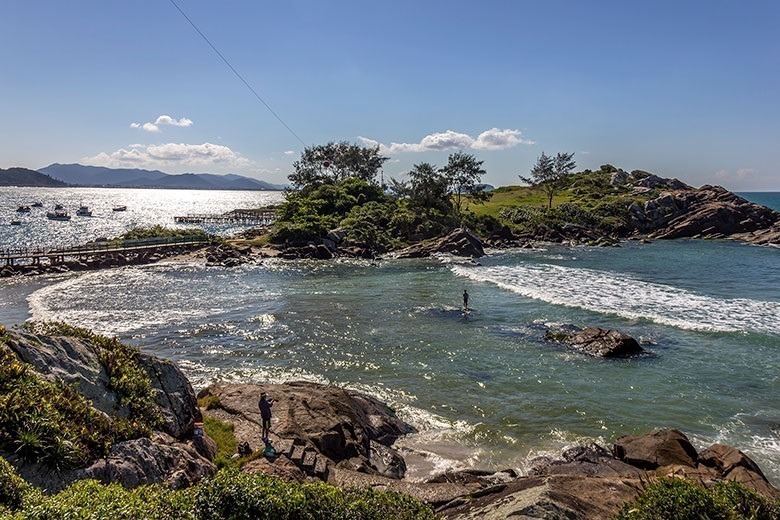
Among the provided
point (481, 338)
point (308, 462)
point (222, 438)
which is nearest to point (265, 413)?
point (222, 438)

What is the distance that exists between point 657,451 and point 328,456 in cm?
1153

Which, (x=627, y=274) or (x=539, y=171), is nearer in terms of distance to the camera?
(x=627, y=274)

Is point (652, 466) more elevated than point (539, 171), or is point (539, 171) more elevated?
point (539, 171)

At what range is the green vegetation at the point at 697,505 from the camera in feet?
30.9

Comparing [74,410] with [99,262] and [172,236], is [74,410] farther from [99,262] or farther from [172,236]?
[172,236]

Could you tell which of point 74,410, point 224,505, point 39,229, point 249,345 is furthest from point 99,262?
point 39,229

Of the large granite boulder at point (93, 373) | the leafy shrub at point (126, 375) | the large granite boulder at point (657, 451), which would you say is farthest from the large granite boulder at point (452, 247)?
the leafy shrub at point (126, 375)

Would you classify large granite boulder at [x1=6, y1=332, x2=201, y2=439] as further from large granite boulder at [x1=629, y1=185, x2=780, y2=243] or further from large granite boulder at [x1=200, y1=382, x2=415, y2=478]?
large granite boulder at [x1=629, y1=185, x2=780, y2=243]

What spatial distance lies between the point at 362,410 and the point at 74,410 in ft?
38.8

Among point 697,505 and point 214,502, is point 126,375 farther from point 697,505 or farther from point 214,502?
point 697,505

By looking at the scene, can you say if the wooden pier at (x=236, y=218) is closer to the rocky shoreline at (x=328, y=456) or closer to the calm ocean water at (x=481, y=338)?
the calm ocean water at (x=481, y=338)

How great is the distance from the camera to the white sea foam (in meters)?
35.8

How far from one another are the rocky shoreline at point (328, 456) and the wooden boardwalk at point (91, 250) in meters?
55.3

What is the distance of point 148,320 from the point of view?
37875 millimetres
